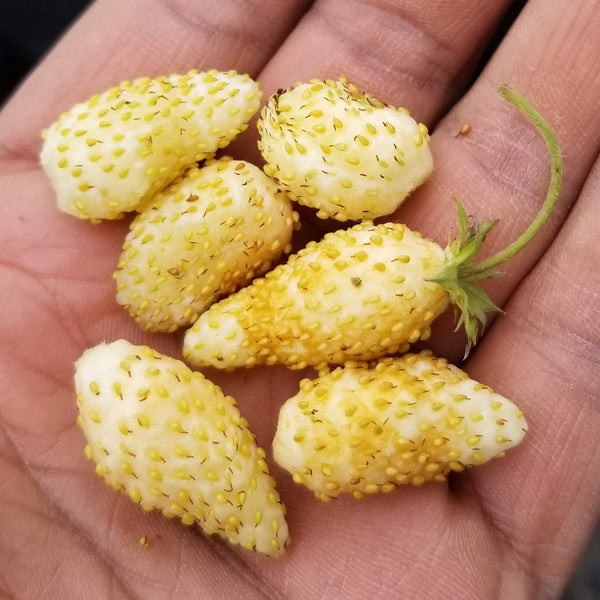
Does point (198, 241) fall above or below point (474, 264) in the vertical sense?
below

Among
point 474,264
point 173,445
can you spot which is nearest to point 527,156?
point 474,264

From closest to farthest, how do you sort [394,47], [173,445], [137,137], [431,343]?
[173,445]
[137,137]
[431,343]
[394,47]

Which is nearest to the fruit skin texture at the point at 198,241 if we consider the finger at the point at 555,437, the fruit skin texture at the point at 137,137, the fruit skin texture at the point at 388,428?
the fruit skin texture at the point at 137,137

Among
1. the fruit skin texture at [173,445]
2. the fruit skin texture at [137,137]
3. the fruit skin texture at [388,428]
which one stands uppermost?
the fruit skin texture at [137,137]

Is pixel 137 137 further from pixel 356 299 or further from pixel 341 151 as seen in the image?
pixel 356 299

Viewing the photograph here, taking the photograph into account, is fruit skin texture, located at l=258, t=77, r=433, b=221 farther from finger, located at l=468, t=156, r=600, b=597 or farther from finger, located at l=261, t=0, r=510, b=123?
finger, located at l=468, t=156, r=600, b=597

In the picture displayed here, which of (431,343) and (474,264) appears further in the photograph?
(431,343)

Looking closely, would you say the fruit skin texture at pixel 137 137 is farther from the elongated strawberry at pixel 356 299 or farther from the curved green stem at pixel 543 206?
the curved green stem at pixel 543 206
